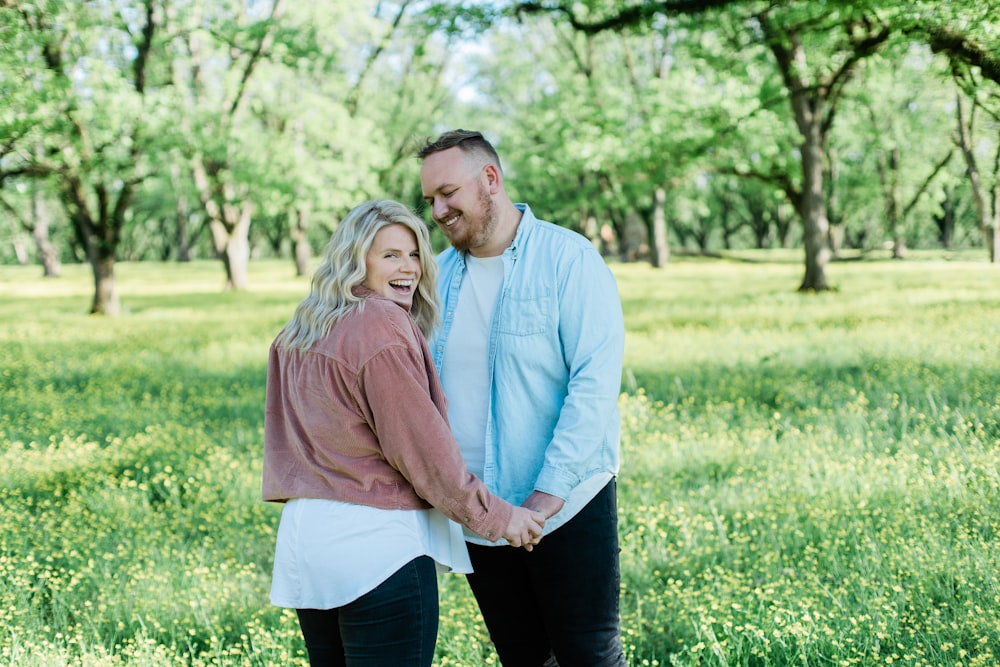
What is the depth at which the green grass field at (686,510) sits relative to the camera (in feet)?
13.6

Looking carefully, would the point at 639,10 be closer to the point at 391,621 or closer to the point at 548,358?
the point at 548,358

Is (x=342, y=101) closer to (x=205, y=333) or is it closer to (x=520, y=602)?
(x=205, y=333)

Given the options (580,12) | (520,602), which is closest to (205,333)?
(580,12)

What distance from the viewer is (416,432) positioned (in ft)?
7.89

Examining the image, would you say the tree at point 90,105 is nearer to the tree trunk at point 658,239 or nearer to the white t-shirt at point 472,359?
the white t-shirt at point 472,359

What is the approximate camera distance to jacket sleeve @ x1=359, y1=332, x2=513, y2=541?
2.38 metres

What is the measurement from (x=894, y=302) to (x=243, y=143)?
19563mm

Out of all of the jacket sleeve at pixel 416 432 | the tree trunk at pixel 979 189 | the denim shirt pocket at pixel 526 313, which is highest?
the tree trunk at pixel 979 189

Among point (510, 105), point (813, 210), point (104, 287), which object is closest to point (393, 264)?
point (813, 210)

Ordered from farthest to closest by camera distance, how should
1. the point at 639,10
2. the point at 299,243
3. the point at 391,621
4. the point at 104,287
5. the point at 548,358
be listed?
1. the point at 299,243
2. the point at 104,287
3. the point at 639,10
4. the point at 548,358
5. the point at 391,621

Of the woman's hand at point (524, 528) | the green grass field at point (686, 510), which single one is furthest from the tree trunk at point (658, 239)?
the woman's hand at point (524, 528)

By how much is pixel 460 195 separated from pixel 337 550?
1.33m

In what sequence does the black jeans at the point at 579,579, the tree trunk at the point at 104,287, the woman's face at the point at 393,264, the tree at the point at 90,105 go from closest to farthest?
1. the woman's face at the point at 393,264
2. the black jeans at the point at 579,579
3. the tree at the point at 90,105
4. the tree trunk at the point at 104,287

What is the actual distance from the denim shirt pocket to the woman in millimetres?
543
